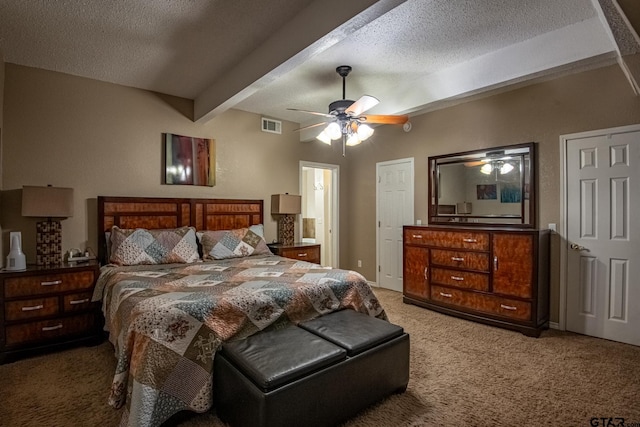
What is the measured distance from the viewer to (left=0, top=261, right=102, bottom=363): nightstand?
2754 mm

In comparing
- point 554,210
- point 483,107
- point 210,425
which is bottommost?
point 210,425

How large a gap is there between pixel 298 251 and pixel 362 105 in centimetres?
231

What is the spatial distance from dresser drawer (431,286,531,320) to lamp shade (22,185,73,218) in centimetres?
414

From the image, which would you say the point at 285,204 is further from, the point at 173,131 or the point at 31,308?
the point at 31,308

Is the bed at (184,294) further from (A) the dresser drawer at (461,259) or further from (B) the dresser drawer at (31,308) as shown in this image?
(A) the dresser drawer at (461,259)

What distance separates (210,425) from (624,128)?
427 cm

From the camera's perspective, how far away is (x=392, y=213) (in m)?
5.22

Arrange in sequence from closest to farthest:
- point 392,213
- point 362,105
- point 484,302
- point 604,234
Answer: point 362,105 < point 604,234 < point 484,302 < point 392,213

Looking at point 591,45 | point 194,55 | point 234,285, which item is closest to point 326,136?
point 194,55

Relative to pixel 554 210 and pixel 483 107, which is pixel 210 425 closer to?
pixel 554 210

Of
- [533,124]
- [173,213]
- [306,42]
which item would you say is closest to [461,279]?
[533,124]

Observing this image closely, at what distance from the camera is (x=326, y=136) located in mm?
3592

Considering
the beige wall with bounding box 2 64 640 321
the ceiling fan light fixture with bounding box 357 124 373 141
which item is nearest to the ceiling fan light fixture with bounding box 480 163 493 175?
the beige wall with bounding box 2 64 640 321

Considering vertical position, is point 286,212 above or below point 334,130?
below
